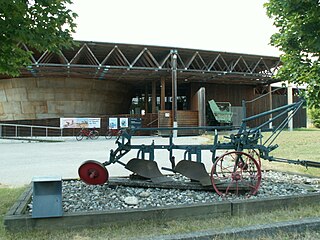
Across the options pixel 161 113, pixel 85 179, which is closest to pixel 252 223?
pixel 85 179

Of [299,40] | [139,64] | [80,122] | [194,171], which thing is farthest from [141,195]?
[139,64]

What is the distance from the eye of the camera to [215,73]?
24.9 meters

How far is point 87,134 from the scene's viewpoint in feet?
71.5

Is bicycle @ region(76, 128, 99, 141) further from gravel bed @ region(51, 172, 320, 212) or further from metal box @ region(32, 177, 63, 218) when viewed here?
metal box @ region(32, 177, 63, 218)

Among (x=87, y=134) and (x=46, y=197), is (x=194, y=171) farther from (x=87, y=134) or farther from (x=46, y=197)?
(x=87, y=134)

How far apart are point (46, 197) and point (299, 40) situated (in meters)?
4.76

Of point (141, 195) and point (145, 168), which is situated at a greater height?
point (145, 168)

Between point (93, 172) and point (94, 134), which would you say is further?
point (94, 134)

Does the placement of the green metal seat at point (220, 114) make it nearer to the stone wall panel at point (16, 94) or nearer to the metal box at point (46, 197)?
the stone wall panel at point (16, 94)

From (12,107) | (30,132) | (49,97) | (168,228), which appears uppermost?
(49,97)

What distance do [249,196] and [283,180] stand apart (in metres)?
1.73

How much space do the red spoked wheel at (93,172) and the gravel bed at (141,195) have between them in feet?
0.68

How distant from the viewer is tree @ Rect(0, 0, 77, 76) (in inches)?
145

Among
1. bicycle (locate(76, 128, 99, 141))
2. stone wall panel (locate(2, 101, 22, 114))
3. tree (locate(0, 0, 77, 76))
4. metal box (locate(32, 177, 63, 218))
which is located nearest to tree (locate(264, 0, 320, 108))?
tree (locate(0, 0, 77, 76))
